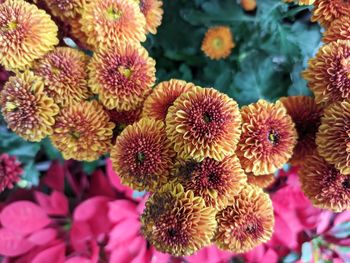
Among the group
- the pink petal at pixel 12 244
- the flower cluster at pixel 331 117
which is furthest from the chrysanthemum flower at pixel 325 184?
the pink petal at pixel 12 244

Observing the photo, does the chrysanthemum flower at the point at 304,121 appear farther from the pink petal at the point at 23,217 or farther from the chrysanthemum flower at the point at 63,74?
the pink petal at the point at 23,217

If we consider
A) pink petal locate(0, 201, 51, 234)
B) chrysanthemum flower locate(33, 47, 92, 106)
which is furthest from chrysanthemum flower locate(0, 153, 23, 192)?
chrysanthemum flower locate(33, 47, 92, 106)

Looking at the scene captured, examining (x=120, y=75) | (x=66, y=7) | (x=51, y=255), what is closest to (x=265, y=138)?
(x=120, y=75)

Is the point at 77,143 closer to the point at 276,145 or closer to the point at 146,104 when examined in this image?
the point at 146,104

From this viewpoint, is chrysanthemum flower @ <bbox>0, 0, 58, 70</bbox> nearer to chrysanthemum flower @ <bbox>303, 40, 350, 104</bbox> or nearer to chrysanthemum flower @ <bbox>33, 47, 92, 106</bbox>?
chrysanthemum flower @ <bbox>33, 47, 92, 106</bbox>

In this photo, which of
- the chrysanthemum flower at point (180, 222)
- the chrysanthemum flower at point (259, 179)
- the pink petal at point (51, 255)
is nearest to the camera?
the chrysanthemum flower at point (180, 222)

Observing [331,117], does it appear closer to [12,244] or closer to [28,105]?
[28,105]

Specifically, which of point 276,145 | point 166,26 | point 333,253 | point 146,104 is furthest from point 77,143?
point 333,253
